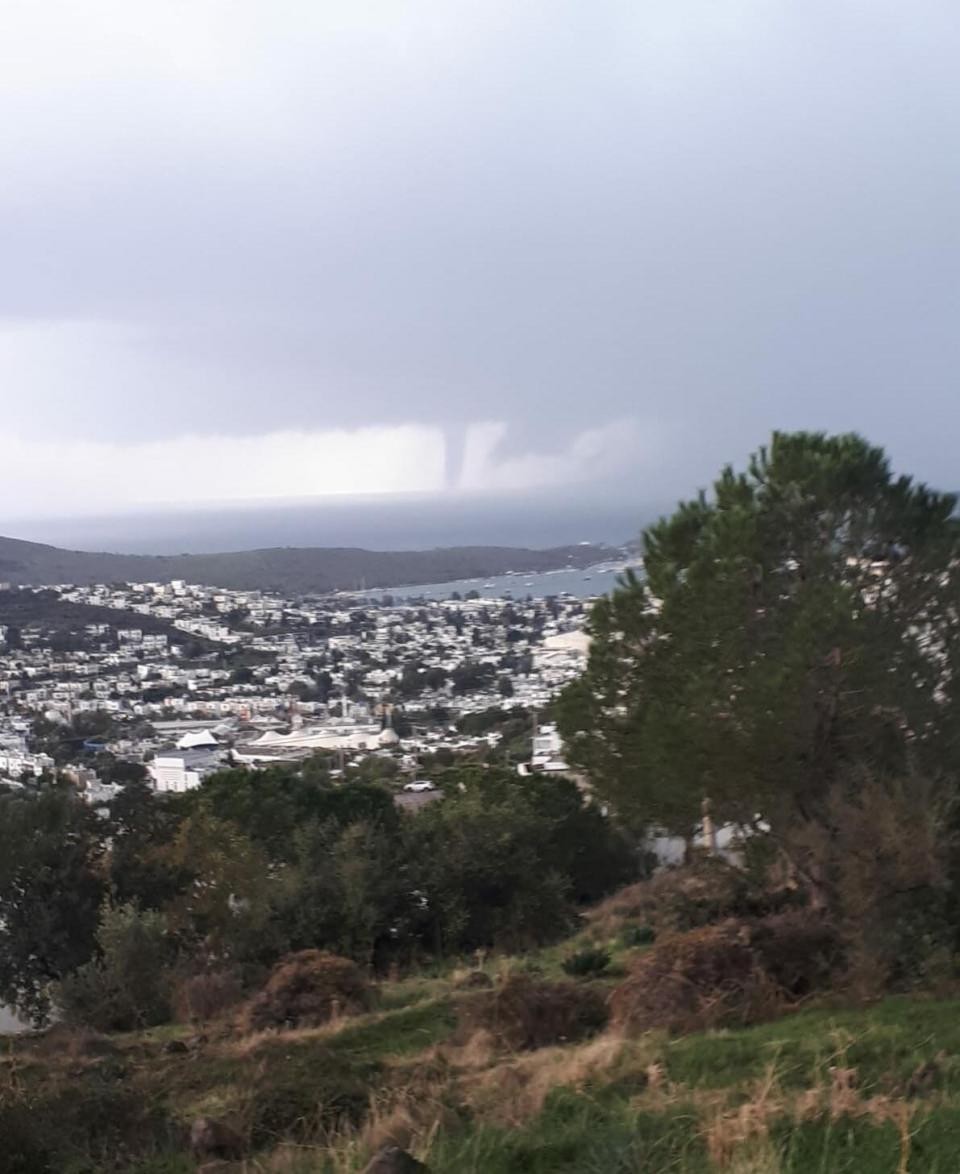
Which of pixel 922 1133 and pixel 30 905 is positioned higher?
pixel 922 1133

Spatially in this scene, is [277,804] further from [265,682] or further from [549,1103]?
[265,682]

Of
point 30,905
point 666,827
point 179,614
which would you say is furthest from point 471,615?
point 666,827

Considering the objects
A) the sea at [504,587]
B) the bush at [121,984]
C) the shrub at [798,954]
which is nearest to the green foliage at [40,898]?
the bush at [121,984]

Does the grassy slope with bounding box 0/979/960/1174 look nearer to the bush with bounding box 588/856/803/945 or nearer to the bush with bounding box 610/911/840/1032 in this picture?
the bush with bounding box 610/911/840/1032

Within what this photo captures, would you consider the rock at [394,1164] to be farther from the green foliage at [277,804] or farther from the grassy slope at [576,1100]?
the green foliage at [277,804]

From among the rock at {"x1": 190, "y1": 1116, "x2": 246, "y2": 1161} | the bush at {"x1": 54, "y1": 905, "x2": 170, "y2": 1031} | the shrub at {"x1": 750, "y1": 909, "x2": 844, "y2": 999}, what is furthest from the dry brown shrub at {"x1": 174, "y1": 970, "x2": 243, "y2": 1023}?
the rock at {"x1": 190, "y1": 1116, "x2": 246, "y2": 1161}

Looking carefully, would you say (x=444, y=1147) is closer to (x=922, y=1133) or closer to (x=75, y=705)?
(x=922, y=1133)

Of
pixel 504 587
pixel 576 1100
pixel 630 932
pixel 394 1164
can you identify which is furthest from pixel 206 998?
pixel 504 587
